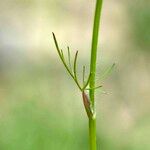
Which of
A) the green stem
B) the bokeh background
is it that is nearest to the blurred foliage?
the bokeh background

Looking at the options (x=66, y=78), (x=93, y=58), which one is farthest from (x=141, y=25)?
(x=93, y=58)

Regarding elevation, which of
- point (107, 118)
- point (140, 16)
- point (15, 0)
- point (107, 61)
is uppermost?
point (15, 0)

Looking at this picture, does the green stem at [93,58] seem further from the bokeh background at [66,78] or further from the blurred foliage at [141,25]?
the blurred foliage at [141,25]

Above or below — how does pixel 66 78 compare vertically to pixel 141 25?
below

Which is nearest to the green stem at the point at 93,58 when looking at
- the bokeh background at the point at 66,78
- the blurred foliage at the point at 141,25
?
the bokeh background at the point at 66,78

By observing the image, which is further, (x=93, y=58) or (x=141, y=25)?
(x=141, y=25)

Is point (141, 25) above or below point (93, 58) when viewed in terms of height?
above

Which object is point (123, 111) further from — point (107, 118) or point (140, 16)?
point (140, 16)

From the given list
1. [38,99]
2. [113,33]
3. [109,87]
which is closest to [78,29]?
[113,33]

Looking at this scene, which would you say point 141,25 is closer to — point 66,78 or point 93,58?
point 66,78
